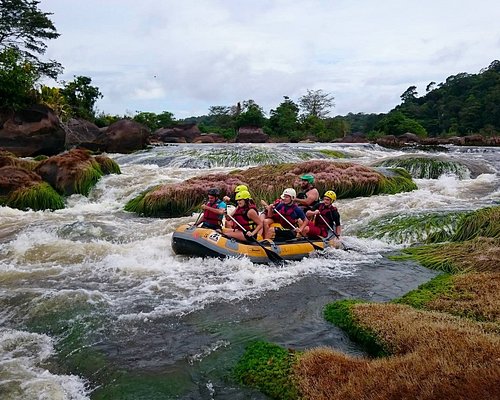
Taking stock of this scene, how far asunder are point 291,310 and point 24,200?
10.9m

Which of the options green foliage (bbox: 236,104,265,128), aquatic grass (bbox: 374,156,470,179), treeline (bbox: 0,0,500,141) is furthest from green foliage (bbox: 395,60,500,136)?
aquatic grass (bbox: 374,156,470,179)

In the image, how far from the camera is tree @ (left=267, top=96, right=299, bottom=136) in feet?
178

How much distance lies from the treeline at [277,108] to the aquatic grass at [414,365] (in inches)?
918

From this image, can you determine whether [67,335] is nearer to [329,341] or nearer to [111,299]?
[111,299]

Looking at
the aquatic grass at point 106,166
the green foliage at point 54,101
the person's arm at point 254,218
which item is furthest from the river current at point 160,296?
the green foliage at point 54,101

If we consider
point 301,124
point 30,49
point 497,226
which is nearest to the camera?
point 497,226

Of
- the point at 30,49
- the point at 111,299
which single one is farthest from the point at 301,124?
the point at 111,299

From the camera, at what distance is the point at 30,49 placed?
34.8 meters

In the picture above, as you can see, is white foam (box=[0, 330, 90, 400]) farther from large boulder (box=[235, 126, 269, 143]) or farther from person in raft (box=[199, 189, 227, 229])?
large boulder (box=[235, 126, 269, 143])

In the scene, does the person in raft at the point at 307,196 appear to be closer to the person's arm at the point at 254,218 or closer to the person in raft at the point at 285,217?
the person in raft at the point at 285,217

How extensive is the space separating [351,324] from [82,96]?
38181mm

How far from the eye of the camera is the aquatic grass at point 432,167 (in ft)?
60.0

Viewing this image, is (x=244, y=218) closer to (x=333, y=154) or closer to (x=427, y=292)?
(x=427, y=292)

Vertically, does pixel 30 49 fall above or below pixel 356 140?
above
